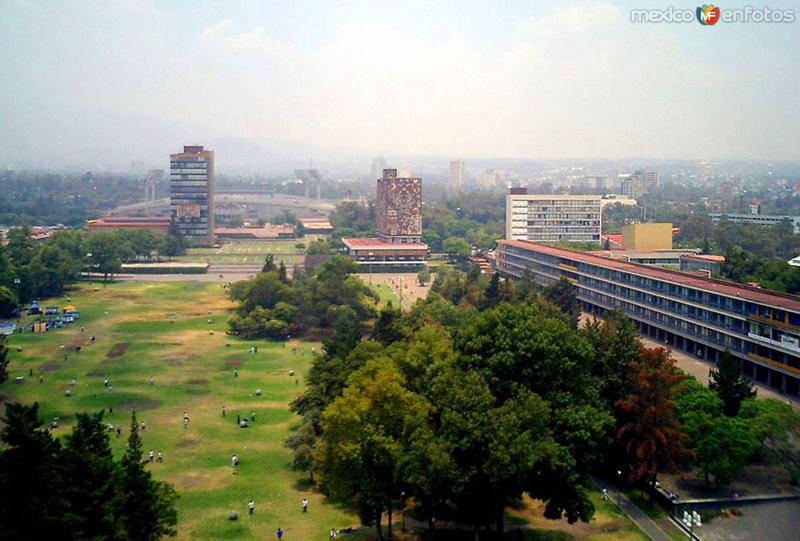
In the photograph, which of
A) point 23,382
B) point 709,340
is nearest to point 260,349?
point 23,382

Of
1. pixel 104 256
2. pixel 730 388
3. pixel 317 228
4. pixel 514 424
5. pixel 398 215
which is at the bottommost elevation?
pixel 730 388

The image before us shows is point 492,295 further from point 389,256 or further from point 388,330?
point 389,256

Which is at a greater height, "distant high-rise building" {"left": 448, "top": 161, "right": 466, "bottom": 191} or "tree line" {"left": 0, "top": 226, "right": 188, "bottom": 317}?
"distant high-rise building" {"left": 448, "top": 161, "right": 466, "bottom": 191}

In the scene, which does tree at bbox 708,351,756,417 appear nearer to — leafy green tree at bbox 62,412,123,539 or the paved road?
the paved road

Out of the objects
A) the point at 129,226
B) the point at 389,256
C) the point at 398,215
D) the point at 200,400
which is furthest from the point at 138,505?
the point at 129,226

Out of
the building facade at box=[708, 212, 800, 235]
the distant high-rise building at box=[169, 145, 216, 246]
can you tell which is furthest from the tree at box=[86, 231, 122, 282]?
the building facade at box=[708, 212, 800, 235]

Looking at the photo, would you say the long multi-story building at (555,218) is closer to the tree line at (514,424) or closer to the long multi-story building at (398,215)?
the long multi-story building at (398,215)
